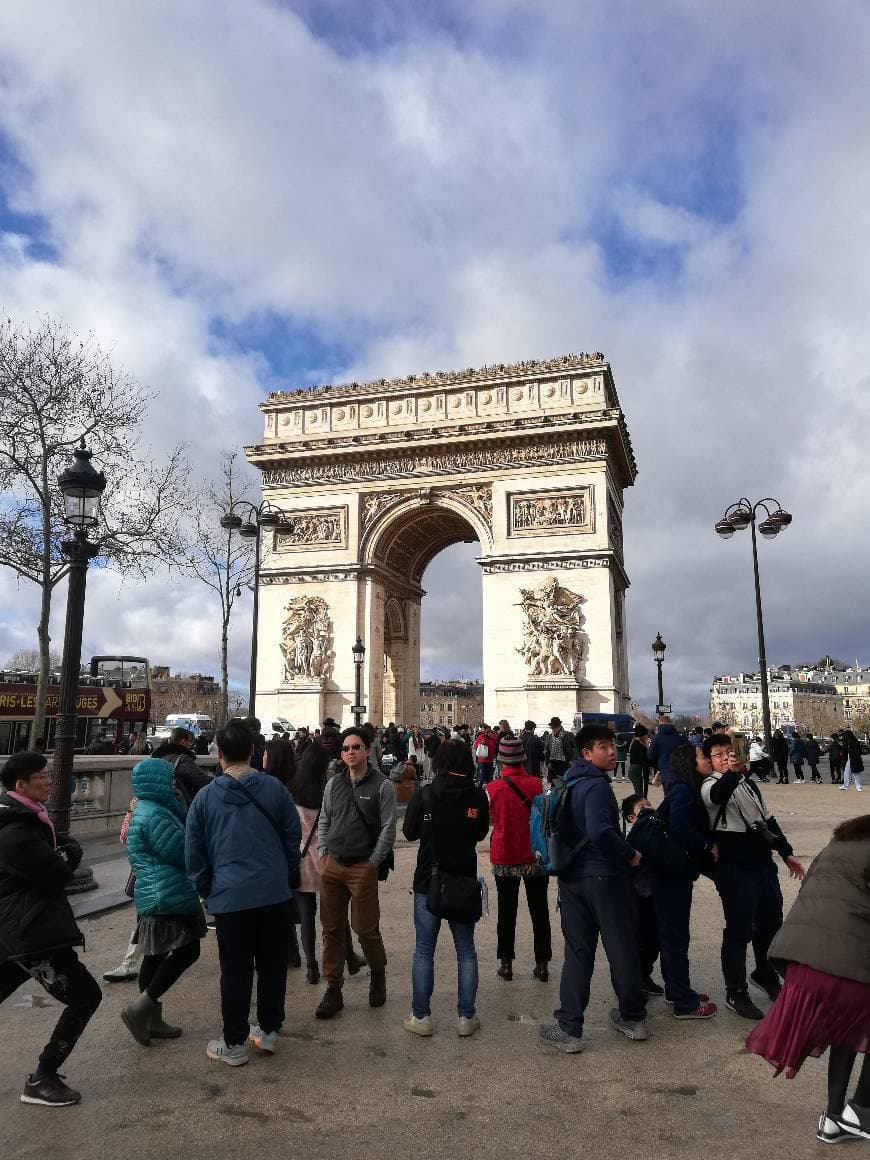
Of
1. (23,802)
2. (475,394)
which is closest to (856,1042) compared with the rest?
(23,802)

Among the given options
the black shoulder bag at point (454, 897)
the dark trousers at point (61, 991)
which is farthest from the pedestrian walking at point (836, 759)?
the dark trousers at point (61, 991)

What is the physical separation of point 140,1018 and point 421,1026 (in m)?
1.47

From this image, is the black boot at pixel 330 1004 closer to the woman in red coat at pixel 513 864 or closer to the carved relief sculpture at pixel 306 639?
the woman in red coat at pixel 513 864

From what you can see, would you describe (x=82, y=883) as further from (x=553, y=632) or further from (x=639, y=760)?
(x=553, y=632)

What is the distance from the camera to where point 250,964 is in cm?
410

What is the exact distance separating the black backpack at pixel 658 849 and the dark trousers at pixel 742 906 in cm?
26

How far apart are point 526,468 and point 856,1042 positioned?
84.4ft

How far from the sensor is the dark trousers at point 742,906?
461 cm

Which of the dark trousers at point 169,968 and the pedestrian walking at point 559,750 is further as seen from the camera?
the pedestrian walking at point 559,750

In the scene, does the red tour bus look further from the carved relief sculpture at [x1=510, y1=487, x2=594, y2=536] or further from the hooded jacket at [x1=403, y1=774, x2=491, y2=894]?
the hooded jacket at [x1=403, y1=774, x2=491, y2=894]

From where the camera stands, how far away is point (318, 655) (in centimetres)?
2827

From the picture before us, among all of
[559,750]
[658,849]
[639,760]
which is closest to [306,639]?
[559,750]

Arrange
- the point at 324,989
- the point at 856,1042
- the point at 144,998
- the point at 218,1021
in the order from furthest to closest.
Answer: the point at 324,989 < the point at 218,1021 < the point at 144,998 < the point at 856,1042

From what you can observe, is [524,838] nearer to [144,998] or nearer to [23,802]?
[144,998]
